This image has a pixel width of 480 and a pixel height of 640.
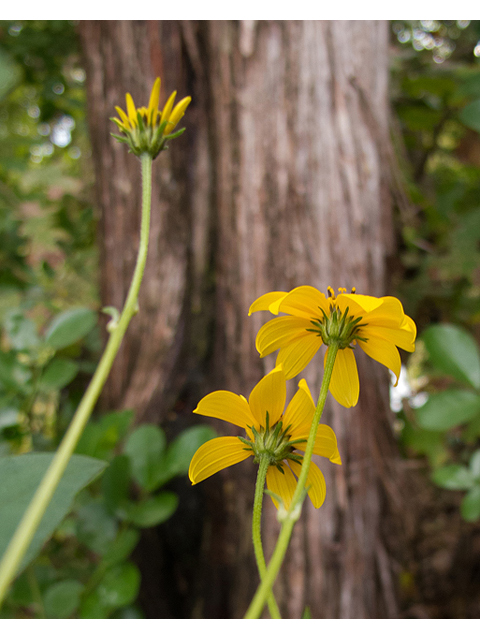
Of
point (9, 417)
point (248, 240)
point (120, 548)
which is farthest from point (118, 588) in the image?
point (248, 240)

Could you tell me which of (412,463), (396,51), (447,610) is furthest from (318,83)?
(447,610)

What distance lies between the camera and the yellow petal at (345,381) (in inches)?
6.6

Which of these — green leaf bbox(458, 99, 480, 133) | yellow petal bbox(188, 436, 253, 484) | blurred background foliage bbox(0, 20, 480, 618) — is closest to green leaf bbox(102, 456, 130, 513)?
blurred background foliage bbox(0, 20, 480, 618)

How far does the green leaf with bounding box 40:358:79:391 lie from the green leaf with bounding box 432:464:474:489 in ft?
1.26

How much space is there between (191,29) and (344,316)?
1.91ft

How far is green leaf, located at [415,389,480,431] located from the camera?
414 millimetres

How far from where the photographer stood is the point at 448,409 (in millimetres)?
421

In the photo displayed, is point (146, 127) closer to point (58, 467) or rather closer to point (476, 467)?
point (58, 467)

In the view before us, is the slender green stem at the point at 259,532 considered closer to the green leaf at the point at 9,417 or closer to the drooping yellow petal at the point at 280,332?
the drooping yellow petal at the point at 280,332

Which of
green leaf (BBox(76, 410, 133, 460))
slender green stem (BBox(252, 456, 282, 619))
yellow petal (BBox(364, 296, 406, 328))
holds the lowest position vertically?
green leaf (BBox(76, 410, 133, 460))

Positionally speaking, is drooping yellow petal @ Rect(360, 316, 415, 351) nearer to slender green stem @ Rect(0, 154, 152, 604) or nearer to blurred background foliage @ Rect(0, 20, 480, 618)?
slender green stem @ Rect(0, 154, 152, 604)

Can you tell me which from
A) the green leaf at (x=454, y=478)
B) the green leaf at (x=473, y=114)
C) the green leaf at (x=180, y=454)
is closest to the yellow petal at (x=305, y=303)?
the green leaf at (x=180, y=454)

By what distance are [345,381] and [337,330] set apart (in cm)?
3

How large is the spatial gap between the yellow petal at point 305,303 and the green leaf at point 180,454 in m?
0.24
